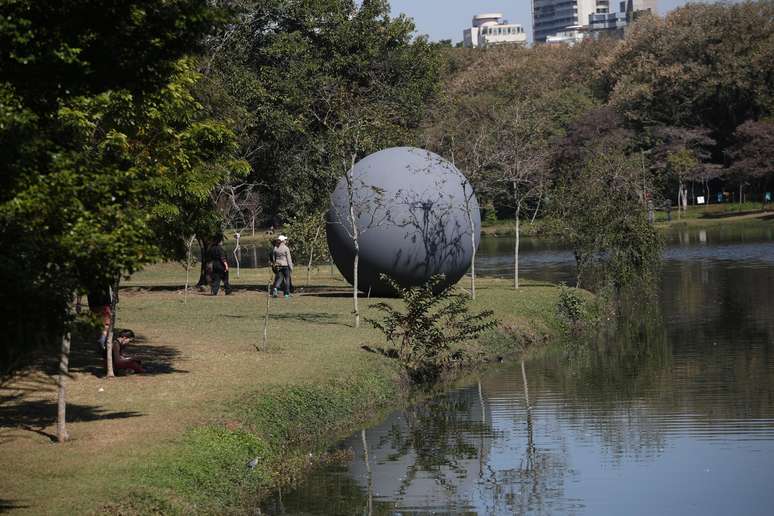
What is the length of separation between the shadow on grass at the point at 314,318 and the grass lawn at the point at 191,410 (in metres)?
0.03

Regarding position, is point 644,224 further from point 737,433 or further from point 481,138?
point 737,433

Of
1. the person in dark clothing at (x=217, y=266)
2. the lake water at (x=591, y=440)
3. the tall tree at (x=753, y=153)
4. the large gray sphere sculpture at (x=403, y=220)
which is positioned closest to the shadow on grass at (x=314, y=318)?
the large gray sphere sculpture at (x=403, y=220)

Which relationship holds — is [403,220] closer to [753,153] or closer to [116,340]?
[116,340]

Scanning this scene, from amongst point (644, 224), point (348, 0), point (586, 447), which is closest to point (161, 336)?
point (586, 447)

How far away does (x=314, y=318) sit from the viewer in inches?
1061

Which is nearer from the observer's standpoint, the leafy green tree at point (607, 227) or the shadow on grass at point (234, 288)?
the leafy green tree at point (607, 227)

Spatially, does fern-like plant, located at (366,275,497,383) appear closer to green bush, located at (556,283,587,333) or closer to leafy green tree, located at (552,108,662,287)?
green bush, located at (556,283,587,333)

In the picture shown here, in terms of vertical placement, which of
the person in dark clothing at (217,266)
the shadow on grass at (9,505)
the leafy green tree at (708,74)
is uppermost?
the leafy green tree at (708,74)

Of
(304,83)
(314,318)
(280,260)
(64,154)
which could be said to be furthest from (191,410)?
(304,83)

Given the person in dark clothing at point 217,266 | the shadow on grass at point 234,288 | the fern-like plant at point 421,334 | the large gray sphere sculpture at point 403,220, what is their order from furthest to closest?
the shadow on grass at point 234,288, the person in dark clothing at point 217,266, the large gray sphere sculpture at point 403,220, the fern-like plant at point 421,334

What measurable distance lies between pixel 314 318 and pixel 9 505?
15.3 metres

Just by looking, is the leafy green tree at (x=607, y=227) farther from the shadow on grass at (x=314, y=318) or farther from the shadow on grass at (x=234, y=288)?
the shadow on grass at (x=314, y=318)

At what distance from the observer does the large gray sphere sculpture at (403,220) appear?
28391mm

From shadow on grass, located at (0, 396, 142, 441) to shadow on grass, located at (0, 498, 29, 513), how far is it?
110 inches
